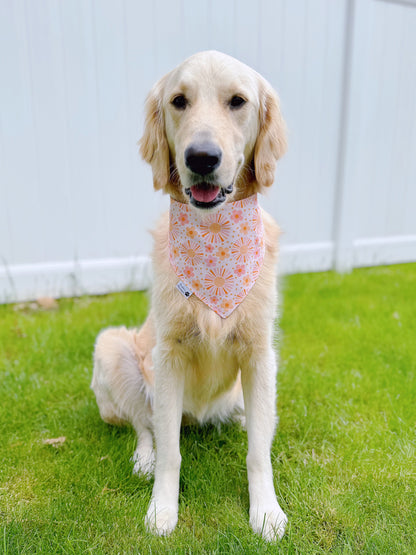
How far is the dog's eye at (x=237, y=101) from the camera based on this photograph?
1.68 m

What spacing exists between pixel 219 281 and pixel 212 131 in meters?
0.56

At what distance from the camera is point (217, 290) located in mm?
1824

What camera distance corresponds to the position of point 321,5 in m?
4.55

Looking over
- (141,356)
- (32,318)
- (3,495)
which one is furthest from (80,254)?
(3,495)

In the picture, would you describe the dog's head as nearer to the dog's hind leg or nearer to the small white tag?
the small white tag

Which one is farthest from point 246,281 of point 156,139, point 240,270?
point 156,139

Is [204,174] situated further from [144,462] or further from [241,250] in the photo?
[144,462]

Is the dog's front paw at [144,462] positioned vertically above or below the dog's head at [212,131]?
below

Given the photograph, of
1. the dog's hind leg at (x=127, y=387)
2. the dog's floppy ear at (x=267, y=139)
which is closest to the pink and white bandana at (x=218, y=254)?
the dog's floppy ear at (x=267, y=139)

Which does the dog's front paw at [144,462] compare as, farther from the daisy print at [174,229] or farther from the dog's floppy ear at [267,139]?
the dog's floppy ear at [267,139]

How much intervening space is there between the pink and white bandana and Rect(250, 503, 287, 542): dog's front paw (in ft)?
2.40

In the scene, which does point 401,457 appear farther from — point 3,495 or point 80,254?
point 80,254

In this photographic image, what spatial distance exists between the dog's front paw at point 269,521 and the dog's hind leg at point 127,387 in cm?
61

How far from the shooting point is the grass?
167 centimetres
